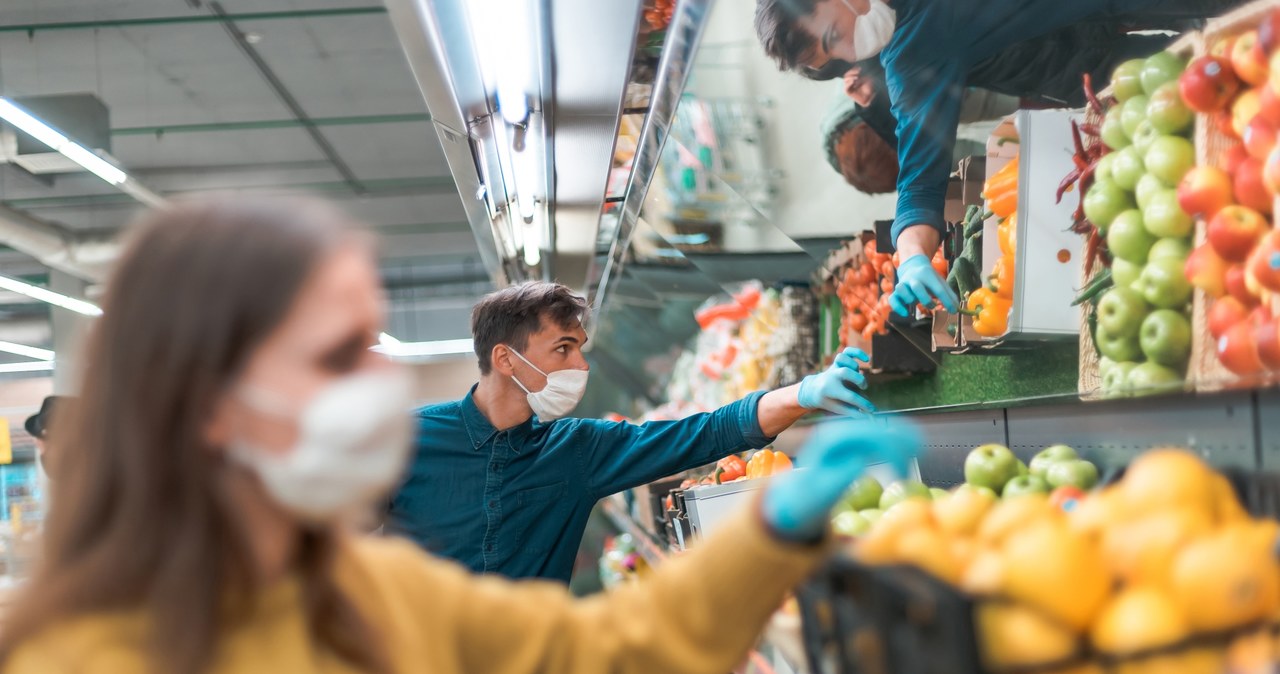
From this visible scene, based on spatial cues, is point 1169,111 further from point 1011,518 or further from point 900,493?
point 900,493

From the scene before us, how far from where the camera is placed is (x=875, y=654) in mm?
1139

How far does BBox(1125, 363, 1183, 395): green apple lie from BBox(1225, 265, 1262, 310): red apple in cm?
14

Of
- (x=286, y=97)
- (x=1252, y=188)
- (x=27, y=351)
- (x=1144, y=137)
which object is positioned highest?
(x=286, y=97)

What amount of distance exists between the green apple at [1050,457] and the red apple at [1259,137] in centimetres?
82

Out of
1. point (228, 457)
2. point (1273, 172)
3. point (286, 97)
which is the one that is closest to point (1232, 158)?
point (1273, 172)

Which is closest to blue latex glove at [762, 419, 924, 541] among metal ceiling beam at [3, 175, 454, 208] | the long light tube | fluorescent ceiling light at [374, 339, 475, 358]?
the long light tube

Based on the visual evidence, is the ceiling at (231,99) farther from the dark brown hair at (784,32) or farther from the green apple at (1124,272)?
the green apple at (1124,272)

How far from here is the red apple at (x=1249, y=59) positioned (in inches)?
57.3

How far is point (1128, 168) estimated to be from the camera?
1.80m

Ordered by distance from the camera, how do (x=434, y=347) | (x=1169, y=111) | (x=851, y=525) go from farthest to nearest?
1. (x=434, y=347)
2. (x=851, y=525)
3. (x=1169, y=111)

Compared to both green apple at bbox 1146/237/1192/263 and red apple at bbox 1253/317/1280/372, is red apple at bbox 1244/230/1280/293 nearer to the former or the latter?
red apple at bbox 1253/317/1280/372

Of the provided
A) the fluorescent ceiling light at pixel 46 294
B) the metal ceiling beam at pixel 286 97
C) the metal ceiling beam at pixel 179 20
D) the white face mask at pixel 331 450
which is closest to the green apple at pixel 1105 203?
the white face mask at pixel 331 450

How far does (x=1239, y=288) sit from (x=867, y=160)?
112 centimetres

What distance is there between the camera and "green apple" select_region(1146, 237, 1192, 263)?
66.3 inches
